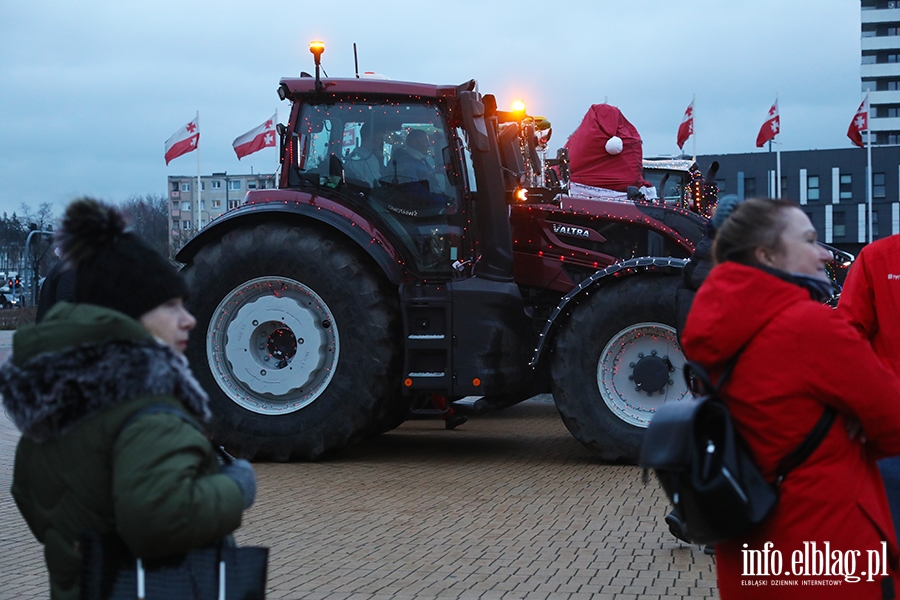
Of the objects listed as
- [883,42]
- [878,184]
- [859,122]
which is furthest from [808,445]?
[883,42]

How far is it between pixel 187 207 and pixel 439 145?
135 m

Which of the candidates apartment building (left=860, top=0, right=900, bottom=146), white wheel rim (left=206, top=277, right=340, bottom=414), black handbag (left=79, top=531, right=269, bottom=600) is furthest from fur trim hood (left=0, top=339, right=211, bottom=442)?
apartment building (left=860, top=0, right=900, bottom=146)

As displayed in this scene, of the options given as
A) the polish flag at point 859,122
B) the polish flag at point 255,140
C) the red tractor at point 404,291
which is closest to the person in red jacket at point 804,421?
the red tractor at point 404,291

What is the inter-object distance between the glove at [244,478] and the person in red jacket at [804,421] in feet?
3.86

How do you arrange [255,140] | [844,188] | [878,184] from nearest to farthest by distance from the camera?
[255,140] < [878,184] < [844,188]

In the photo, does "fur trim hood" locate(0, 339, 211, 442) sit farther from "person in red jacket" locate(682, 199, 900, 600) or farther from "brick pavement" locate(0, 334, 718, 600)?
"brick pavement" locate(0, 334, 718, 600)

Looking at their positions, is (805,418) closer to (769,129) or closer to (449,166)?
(449,166)

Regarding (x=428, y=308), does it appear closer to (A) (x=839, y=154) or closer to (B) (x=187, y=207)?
(A) (x=839, y=154)

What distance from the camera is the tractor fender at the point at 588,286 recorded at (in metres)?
9.09

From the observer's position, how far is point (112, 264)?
8.71 feet

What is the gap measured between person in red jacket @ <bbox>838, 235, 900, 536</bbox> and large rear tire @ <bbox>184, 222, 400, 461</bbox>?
17.1ft

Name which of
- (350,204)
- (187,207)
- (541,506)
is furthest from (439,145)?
(187,207)

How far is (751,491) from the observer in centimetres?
286

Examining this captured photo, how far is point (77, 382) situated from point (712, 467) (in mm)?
1530
